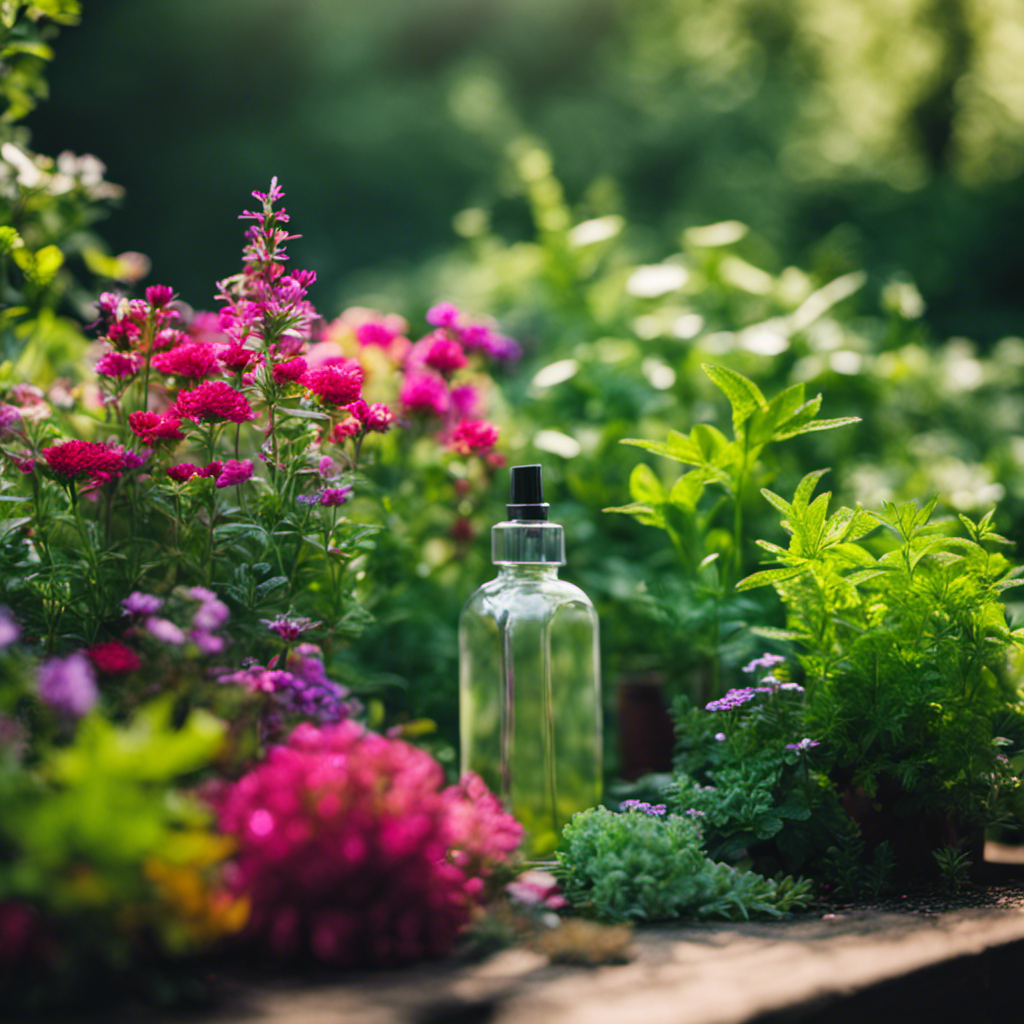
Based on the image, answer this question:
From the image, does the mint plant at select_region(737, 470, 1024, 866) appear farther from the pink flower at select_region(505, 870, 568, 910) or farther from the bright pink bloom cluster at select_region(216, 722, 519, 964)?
the bright pink bloom cluster at select_region(216, 722, 519, 964)

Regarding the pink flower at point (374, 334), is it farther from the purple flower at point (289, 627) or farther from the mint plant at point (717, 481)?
the purple flower at point (289, 627)

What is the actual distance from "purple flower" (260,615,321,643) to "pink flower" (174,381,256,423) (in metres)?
0.32

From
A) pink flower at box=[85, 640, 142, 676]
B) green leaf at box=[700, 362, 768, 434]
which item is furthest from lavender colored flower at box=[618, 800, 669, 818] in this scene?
pink flower at box=[85, 640, 142, 676]

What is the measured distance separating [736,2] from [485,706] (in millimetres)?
8779

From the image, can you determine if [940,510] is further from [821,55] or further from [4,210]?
[821,55]

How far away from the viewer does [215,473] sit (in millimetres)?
1347

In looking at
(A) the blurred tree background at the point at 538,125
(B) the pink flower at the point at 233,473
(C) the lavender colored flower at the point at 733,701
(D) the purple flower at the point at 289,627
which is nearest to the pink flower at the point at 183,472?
(B) the pink flower at the point at 233,473

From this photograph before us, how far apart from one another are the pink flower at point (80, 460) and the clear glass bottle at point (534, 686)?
0.63 m

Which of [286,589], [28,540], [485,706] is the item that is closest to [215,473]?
[286,589]

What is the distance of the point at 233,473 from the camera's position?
4.37 ft

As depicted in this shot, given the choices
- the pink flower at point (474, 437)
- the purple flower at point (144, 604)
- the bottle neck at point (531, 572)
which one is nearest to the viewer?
the purple flower at point (144, 604)

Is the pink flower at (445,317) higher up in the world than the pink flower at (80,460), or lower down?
higher up

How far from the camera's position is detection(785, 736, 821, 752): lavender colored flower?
1.41 meters

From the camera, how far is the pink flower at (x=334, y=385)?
1338 millimetres
